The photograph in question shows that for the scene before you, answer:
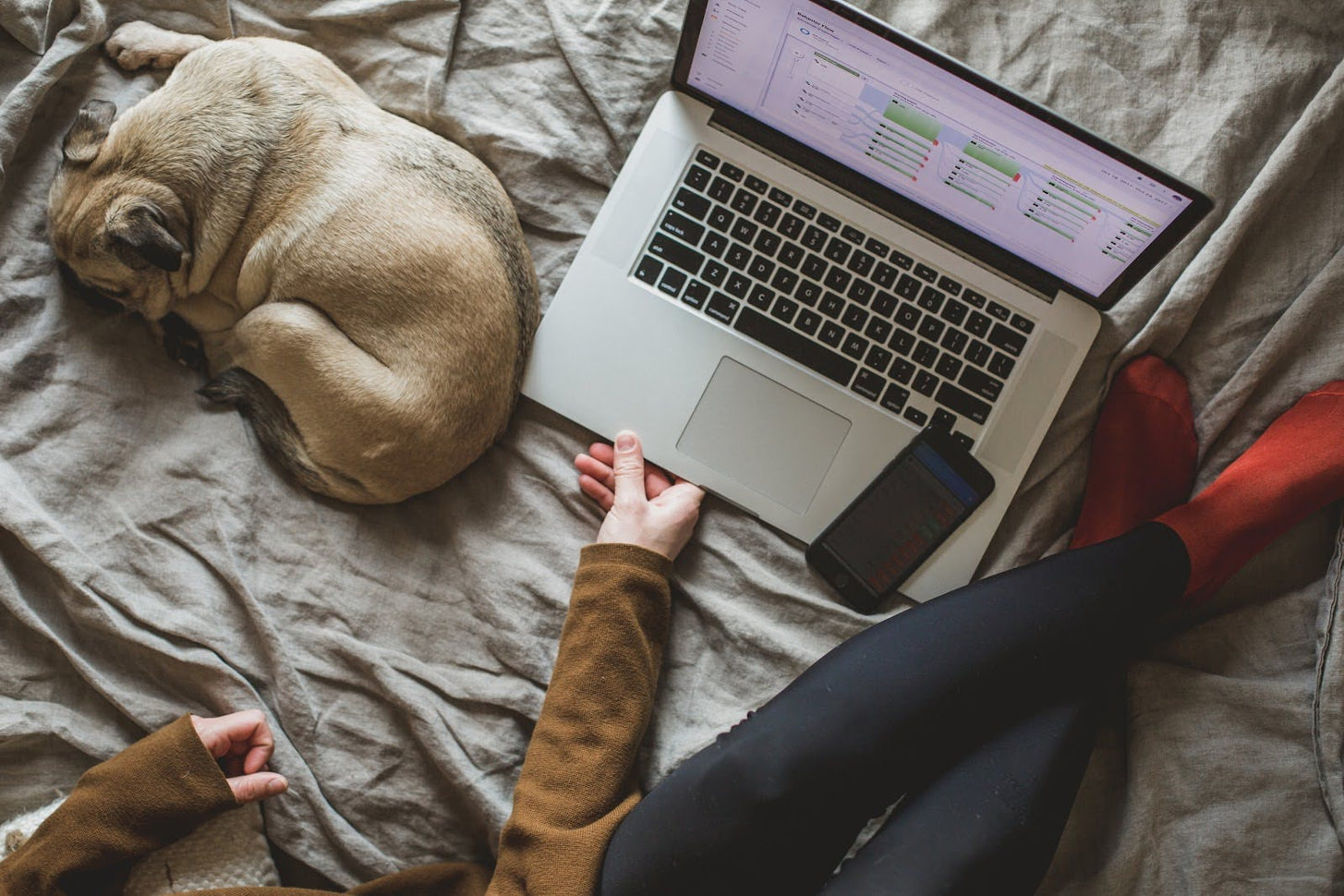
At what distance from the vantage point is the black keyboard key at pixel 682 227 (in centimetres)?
117

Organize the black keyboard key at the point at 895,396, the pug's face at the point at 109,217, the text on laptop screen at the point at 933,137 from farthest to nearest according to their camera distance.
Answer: the black keyboard key at the point at 895,396 < the pug's face at the point at 109,217 < the text on laptop screen at the point at 933,137

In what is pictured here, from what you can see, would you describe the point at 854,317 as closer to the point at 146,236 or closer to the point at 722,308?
the point at 722,308

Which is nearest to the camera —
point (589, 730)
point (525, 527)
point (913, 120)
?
point (913, 120)

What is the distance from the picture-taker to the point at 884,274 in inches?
46.4

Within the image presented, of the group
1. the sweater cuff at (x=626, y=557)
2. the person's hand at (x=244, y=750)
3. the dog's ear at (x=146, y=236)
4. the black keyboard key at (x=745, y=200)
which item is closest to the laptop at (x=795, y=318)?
the black keyboard key at (x=745, y=200)

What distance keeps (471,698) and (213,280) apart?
65 cm

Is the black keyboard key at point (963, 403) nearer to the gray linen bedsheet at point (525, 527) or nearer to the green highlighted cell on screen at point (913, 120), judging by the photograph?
the gray linen bedsheet at point (525, 527)

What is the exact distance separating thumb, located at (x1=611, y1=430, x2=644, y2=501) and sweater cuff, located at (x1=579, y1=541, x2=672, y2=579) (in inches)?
2.6

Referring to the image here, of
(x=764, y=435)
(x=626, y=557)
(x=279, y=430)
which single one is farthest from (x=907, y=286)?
(x=279, y=430)

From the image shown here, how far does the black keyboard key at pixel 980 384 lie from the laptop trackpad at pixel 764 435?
0.16 m

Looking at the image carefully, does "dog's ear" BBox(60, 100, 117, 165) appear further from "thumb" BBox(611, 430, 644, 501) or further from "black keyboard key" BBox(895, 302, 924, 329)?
"black keyboard key" BBox(895, 302, 924, 329)

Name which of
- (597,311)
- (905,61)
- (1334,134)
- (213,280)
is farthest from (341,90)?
(1334,134)

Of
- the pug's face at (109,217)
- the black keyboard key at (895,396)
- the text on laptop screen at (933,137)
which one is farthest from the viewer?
the black keyboard key at (895,396)

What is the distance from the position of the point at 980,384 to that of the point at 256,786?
3.43ft
